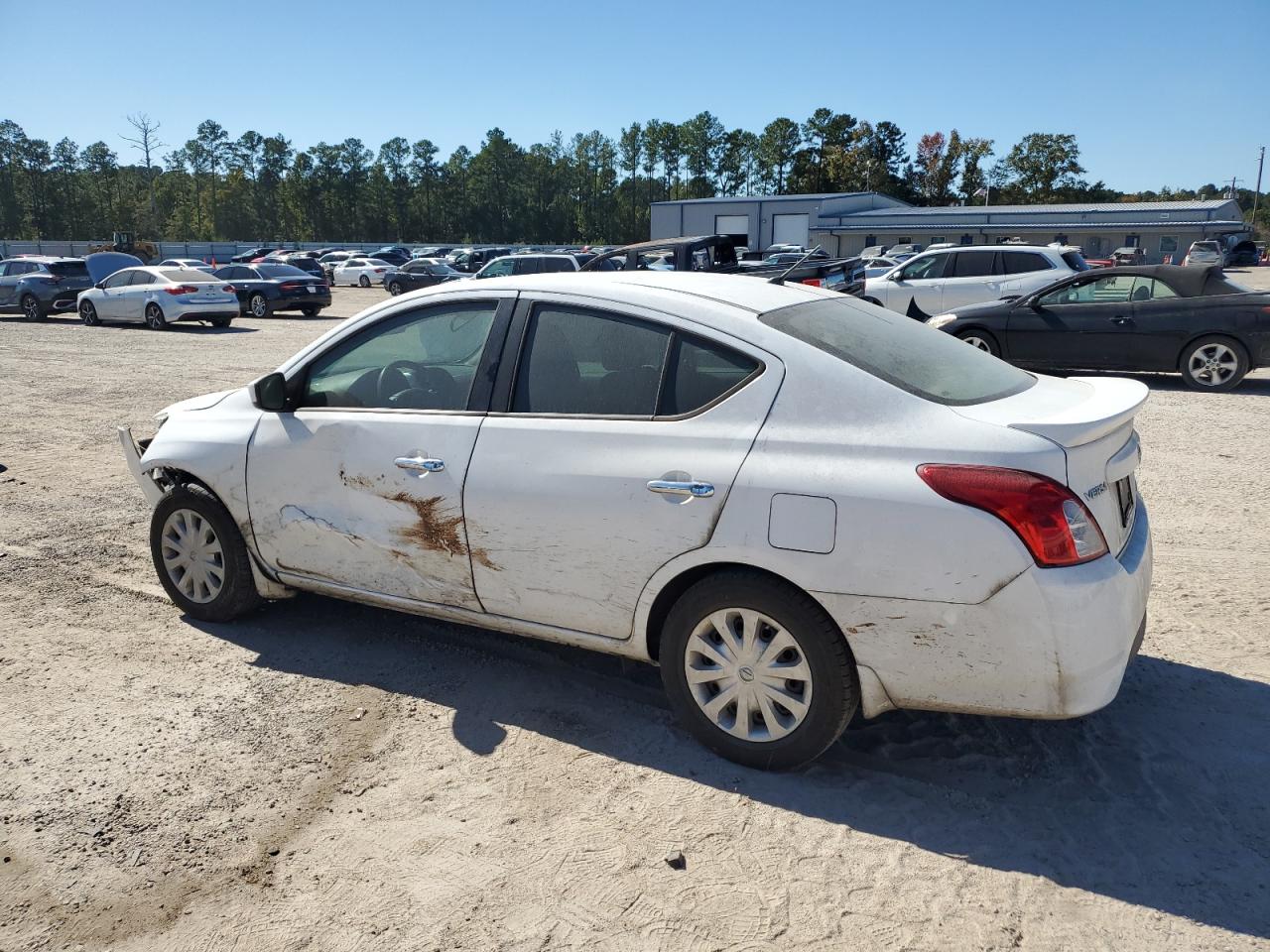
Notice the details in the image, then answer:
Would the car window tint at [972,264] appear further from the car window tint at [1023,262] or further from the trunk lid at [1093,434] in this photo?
the trunk lid at [1093,434]

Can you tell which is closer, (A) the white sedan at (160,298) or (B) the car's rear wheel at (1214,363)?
(B) the car's rear wheel at (1214,363)

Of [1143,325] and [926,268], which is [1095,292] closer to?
[1143,325]

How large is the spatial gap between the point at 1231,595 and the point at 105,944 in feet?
16.8

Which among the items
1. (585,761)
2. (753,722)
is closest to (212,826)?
(585,761)

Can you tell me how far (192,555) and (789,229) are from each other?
76.9 m

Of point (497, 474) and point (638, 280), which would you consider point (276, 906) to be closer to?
point (497, 474)

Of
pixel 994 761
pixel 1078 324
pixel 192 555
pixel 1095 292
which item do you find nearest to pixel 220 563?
pixel 192 555

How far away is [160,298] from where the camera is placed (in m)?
21.5

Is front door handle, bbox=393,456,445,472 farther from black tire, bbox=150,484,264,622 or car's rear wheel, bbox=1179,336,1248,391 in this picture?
car's rear wheel, bbox=1179,336,1248,391

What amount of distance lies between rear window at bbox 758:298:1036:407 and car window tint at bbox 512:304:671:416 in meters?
0.46

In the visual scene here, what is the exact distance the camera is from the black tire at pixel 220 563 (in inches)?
174

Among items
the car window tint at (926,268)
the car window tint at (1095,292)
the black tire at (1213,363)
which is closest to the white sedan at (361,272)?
the car window tint at (926,268)

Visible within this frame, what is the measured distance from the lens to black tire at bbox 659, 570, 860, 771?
3072mm

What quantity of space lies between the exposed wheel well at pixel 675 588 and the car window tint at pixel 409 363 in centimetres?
115
